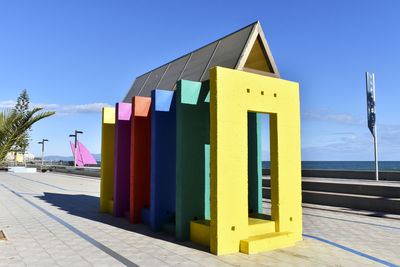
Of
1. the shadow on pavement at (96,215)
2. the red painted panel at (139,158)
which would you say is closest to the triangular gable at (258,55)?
the red painted panel at (139,158)

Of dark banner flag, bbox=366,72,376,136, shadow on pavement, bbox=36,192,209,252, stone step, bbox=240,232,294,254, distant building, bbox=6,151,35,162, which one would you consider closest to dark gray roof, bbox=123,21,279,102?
stone step, bbox=240,232,294,254

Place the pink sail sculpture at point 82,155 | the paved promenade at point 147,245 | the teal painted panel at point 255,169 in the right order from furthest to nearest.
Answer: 1. the pink sail sculpture at point 82,155
2. the teal painted panel at point 255,169
3. the paved promenade at point 147,245

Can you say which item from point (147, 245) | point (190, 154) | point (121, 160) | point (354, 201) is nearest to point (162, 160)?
point (190, 154)

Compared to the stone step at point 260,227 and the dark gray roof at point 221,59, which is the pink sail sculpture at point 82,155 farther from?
the stone step at point 260,227

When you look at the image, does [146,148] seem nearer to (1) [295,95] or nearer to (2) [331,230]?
(1) [295,95]

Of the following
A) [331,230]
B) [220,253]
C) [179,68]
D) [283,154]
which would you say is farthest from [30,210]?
[331,230]

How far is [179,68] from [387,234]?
8077 millimetres

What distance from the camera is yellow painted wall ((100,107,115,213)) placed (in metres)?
11.6

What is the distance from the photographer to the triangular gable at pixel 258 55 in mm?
8185

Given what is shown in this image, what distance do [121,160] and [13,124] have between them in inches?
147

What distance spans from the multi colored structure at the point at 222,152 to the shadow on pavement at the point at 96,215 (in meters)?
0.26

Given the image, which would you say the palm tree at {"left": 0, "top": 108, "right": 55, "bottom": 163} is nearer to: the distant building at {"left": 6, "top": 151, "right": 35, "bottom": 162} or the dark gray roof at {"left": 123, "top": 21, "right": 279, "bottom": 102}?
the dark gray roof at {"left": 123, "top": 21, "right": 279, "bottom": 102}

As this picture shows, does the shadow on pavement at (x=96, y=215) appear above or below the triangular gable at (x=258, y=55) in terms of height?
below

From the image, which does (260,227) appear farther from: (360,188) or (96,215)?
(360,188)
